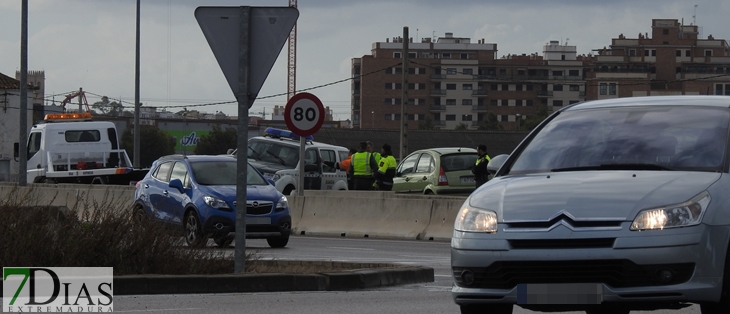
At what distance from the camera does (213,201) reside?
62.4 ft

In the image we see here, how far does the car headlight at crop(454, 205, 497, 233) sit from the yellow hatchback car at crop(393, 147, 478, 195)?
2229 cm

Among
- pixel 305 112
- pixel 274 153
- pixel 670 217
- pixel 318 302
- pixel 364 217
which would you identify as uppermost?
pixel 305 112

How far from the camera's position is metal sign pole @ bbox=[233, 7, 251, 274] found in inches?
455

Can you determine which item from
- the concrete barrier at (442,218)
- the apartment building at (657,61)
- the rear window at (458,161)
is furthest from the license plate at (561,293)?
the apartment building at (657,61)

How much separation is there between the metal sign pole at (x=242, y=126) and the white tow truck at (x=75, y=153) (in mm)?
28958

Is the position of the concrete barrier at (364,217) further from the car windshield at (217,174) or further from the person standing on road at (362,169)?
the person standing on road at (362,169)

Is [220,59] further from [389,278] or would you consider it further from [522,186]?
[522,186]

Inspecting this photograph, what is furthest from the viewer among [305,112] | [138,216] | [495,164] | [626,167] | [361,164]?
[361,164]

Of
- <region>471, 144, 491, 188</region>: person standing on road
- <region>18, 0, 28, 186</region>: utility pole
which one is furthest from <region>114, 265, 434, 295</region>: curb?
<region>18, 0, 28, 186</region>: utility pole

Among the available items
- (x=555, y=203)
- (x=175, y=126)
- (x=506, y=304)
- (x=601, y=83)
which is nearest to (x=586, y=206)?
(x=555, y=203)

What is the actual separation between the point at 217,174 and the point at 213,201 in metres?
1.05

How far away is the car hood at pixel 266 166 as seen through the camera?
1224 inches

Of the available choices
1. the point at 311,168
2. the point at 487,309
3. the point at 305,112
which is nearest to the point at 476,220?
the point at 487,309

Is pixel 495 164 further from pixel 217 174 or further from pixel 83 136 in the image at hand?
pixel 83 136
